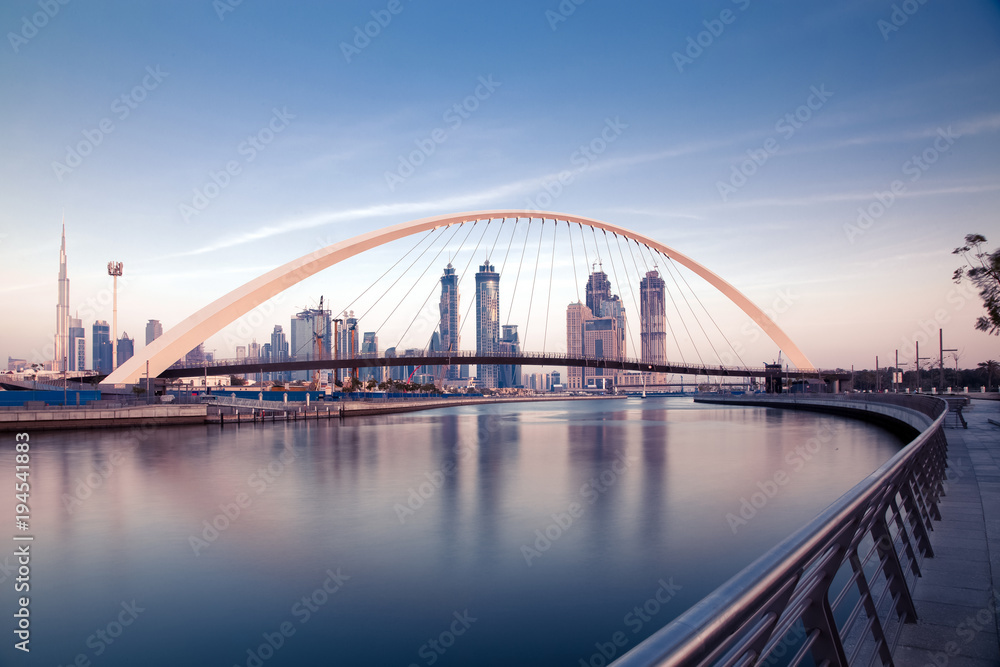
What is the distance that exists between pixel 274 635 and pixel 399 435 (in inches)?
1058

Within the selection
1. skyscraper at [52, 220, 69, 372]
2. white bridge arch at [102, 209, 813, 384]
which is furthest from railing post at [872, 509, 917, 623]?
skyscraper at [52, 220, 69, 372]

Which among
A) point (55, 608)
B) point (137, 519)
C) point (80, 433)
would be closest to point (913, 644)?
point (55, 608)

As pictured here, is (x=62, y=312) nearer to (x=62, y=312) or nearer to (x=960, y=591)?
(x=62, y=312)

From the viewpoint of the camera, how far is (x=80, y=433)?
31047 millimetres

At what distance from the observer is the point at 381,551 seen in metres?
10.4

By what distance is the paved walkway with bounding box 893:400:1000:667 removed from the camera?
333 centimetres

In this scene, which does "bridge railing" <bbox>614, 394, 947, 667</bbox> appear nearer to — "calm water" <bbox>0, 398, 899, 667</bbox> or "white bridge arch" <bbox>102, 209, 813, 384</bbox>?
"calm water" <bbox>0, 398, 899, 667</bbox>

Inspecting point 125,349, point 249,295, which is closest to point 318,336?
point 249,295

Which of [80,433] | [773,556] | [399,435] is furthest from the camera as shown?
[399,435]

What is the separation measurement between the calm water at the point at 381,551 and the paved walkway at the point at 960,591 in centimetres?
303

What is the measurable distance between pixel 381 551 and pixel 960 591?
797cm

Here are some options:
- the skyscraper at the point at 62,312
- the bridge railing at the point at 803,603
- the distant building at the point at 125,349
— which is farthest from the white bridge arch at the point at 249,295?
the distant building at the point at 125,349

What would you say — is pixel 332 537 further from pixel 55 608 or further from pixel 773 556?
pixel 773 556

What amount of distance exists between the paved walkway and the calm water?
303 centimetres
